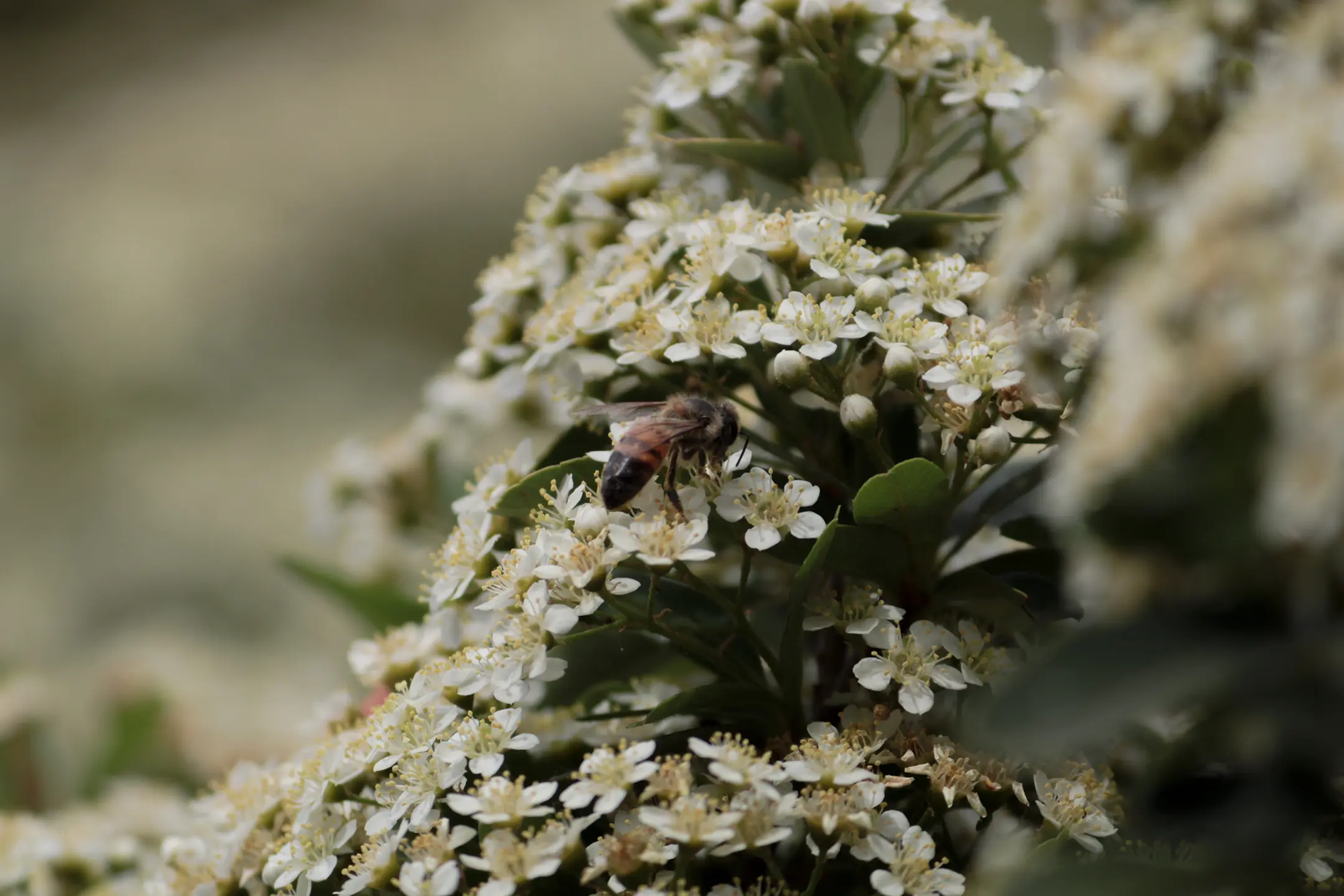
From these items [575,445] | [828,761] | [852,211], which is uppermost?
[852,211]

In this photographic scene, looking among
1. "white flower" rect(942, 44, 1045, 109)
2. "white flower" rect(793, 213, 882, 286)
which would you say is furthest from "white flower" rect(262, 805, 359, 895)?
"white flower" rect(942, 44, 1045, 109)

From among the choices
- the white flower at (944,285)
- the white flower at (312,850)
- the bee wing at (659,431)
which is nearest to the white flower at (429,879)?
the white flower at (312,850)

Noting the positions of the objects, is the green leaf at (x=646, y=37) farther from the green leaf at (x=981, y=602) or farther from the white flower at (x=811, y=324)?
the green leaf at (x=981, y=602)

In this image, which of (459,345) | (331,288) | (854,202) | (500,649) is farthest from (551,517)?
(331,288)

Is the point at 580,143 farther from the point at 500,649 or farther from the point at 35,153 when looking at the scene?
the point at 500,649

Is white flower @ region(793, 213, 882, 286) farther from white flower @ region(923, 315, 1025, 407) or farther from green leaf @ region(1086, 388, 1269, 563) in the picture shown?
green leaf @ region(1086, 388, 1269, 563)

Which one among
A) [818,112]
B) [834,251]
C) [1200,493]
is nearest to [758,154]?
[818,112]

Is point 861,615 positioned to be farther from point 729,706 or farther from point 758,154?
point 758,154
